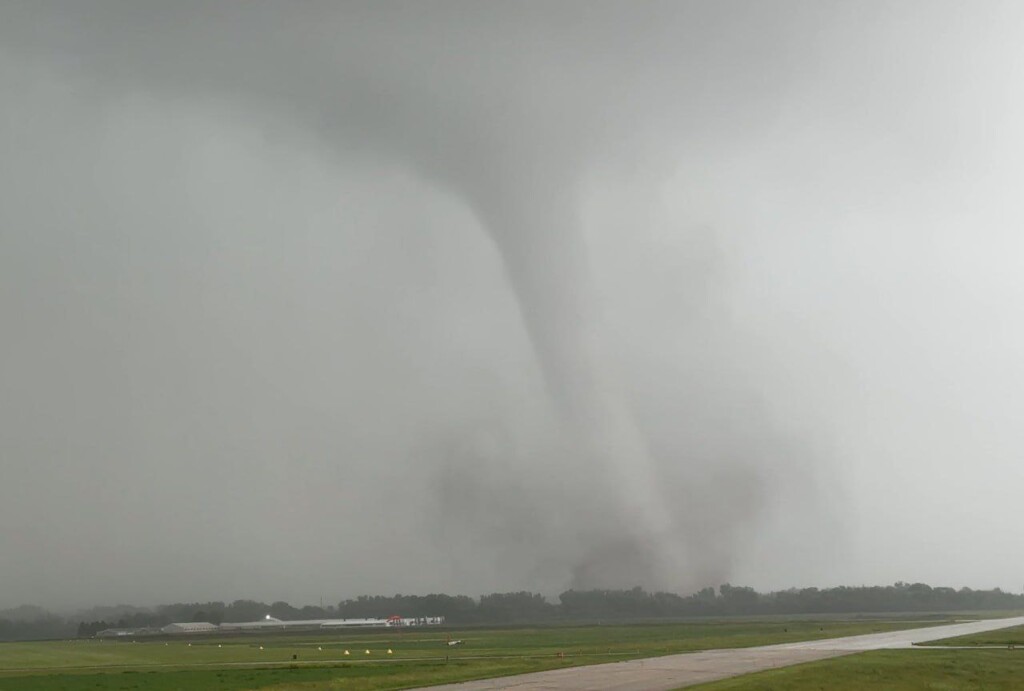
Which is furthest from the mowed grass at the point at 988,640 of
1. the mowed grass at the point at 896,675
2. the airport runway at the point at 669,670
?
the mowed grass at the point at 896,675

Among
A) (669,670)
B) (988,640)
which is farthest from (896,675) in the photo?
(988,640)

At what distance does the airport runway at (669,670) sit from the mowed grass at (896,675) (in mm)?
2882

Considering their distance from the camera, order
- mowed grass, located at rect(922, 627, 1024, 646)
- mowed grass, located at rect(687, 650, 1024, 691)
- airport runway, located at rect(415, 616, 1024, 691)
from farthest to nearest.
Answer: mowed grass, located at rect(922, 627, 1024, 646) → airport runway, located at rect(415, 616, 1024, 691) → mowed grass, located at rect(687, 650, 1024, 691)

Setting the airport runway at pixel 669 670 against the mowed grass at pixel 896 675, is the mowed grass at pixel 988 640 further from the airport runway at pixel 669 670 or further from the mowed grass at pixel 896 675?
the mowed grass at pixel 896 675

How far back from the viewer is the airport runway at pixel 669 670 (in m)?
50.4

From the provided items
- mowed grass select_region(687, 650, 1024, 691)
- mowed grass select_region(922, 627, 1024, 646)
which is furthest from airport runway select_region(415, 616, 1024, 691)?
mowed grass select_region(922, 627, 1024, 646)

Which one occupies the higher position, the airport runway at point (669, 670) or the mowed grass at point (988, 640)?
the mowed grass at point (988, 640)

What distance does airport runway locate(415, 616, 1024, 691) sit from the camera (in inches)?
1983

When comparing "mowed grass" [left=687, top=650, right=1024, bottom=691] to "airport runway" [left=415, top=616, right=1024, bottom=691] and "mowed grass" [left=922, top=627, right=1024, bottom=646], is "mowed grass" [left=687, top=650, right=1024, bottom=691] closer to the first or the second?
"airport runway" [left=415, top=616, right=1024, bottom=691]

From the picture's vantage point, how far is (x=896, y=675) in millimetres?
53688

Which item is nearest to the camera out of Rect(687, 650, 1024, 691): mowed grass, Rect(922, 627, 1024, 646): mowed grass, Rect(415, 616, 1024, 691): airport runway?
Rect(687, 650, 1024, 691): mowed grass

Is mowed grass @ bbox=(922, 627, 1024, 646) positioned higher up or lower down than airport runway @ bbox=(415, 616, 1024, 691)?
higher up

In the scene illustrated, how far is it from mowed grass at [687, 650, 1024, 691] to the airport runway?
2882 millimetres

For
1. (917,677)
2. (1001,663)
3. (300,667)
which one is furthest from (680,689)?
(300,667)
